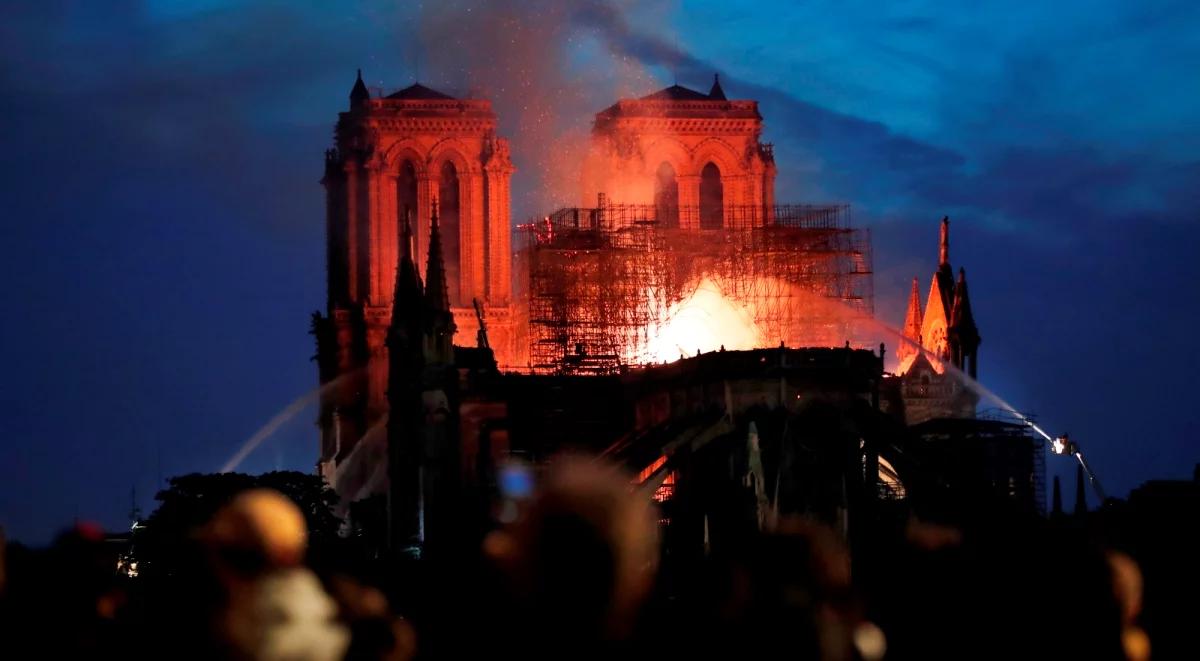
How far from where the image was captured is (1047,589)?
6694 centimetres

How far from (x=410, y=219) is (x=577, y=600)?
70.5 meters

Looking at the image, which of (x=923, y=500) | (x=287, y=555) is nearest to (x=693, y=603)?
(x=287, y=555)

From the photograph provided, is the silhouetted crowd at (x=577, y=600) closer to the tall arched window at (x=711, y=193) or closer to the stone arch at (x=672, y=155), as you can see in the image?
the stone arch at (x=672, y=155)

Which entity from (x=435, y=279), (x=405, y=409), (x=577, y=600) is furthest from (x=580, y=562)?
(x=435, y=279)

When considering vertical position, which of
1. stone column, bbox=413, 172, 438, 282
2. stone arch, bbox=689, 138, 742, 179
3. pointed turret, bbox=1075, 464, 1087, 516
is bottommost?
pointed turret, bbox=1075, 464, 1087, 516

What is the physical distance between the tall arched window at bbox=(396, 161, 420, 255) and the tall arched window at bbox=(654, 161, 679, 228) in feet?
39.8

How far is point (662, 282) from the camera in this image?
386 ft

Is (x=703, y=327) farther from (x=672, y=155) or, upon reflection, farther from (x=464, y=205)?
(x=464, y=205)

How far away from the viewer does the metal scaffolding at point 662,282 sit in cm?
11669

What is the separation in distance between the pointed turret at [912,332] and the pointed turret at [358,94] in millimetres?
29598

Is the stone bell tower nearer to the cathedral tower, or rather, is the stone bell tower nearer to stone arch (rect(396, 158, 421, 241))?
stone arch (rect(396, 158, 421, 241))

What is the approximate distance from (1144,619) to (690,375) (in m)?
36.3

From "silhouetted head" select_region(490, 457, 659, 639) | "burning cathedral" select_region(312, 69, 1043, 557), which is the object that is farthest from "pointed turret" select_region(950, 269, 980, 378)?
"silhouetted head" select_region(490, 457, 659, 639)

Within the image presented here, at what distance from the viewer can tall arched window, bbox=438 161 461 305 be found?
126 metres
